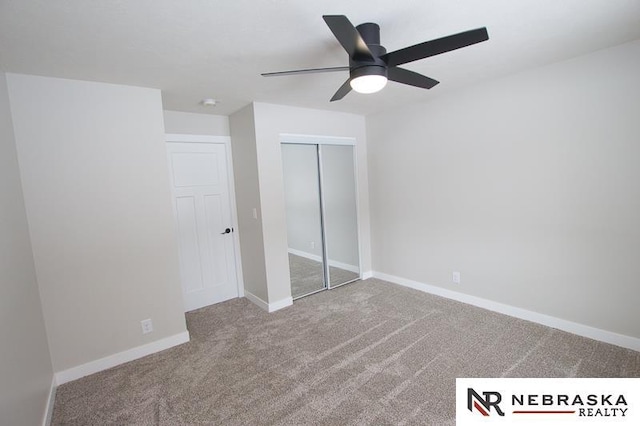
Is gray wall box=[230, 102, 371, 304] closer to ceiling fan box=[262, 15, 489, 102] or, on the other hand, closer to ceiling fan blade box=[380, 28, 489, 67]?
ceiling fan box=[262, 15, 489, 102]

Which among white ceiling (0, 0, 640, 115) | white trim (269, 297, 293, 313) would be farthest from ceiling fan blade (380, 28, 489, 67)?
white trim (269, 297, 293, 313)

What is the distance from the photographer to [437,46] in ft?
5.06

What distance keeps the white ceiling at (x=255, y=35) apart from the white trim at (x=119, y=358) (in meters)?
2.25

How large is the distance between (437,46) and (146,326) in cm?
306

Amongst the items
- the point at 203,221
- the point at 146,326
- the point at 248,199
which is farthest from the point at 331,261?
the point at 146,326

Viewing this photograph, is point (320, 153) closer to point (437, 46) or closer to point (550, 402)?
point (437, 46)

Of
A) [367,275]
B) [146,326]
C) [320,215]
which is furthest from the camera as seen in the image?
[367,275]

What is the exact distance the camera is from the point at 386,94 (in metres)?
3.28

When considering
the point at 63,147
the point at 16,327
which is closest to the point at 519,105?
the point at 63,147

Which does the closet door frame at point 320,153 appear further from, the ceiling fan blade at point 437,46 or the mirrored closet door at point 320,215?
the ceiling fan blade at point 437,46

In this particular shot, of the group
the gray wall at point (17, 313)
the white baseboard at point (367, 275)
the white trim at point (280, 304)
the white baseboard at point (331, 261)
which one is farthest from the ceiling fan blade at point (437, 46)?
the white baseboard at point (367, 275)

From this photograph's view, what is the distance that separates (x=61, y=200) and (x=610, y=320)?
443 cm

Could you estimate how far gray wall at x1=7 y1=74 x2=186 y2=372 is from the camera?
7.50ft

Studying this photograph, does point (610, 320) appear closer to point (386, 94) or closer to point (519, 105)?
point (519, 105)
